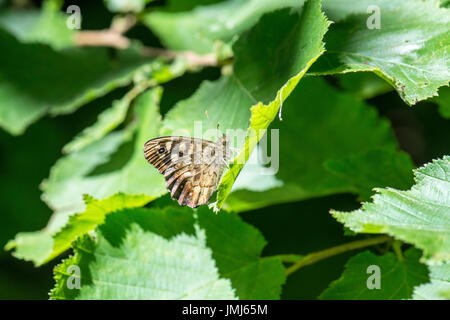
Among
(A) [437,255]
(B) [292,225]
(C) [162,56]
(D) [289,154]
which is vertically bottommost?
(A) [437,255]

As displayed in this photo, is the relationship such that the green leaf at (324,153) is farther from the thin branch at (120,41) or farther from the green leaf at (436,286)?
the thin branch at (120,41)

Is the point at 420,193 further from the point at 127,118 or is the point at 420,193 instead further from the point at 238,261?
the point at 127,118

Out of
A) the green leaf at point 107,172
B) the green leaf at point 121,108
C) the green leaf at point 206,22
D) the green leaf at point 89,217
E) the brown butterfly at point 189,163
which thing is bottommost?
the green leaf at point 89,217

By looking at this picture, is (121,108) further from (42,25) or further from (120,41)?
(42,25)

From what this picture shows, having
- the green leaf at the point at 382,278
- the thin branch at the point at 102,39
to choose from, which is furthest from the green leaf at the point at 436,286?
the thin branch at the point at 102,39

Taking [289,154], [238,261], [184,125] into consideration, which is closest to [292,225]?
[289,154]
